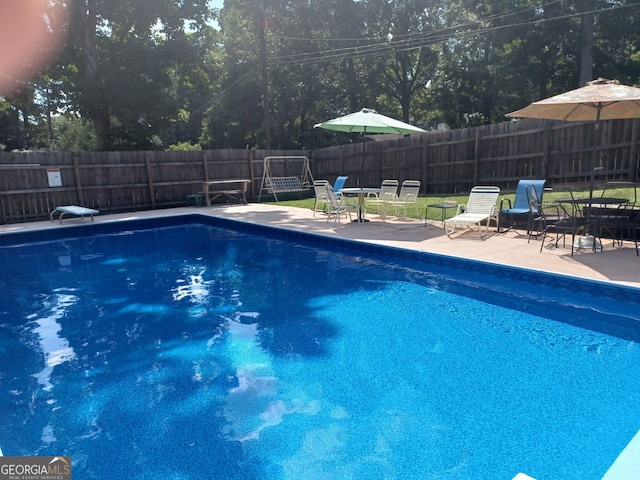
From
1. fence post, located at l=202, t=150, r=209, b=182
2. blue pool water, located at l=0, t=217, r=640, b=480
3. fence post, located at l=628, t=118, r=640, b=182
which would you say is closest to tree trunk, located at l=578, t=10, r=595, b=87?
fence post, located at l=628, t=118, r=640, b=182

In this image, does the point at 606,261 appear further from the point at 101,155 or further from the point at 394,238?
the point at 101,155

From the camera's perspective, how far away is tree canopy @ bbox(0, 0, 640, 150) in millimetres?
17000

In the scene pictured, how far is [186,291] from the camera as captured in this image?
209 inches

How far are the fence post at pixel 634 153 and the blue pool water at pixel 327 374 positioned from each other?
5.86m

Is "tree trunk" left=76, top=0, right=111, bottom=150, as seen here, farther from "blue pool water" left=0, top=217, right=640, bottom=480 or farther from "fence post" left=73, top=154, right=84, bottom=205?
"blue pool water" left=0, top=217, right=640, bottom=480

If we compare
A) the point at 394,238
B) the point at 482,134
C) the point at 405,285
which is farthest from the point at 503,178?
the point at 405,285

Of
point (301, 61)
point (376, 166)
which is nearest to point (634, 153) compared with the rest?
point (376, 166)

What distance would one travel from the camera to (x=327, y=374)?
123 inches

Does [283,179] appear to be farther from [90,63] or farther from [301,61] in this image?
[301,61]

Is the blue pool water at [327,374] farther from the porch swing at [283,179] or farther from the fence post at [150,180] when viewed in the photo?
the porch swing at [283,179]

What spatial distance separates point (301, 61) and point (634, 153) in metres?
18.8

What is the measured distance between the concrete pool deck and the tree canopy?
334 inches

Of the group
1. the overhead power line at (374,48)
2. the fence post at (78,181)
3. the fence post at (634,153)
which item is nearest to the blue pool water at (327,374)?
the fence post at (634,153)

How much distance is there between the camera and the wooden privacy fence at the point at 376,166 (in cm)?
935
